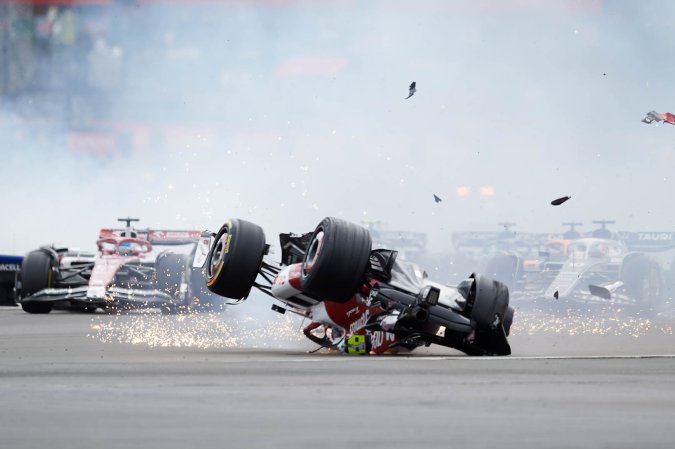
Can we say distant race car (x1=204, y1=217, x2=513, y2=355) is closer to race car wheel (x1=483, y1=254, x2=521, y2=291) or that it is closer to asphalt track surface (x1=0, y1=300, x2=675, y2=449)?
asphalt track surface (x1=0, y1=300, x2=675, y2=449)

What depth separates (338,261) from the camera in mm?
11125

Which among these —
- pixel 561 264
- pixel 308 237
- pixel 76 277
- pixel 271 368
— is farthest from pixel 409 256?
pixel 271 368

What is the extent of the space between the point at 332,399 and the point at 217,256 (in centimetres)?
610

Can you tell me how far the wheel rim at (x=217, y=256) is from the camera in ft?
41.3

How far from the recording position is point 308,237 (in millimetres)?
13109

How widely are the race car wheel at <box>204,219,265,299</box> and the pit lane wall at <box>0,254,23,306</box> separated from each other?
1972 cm

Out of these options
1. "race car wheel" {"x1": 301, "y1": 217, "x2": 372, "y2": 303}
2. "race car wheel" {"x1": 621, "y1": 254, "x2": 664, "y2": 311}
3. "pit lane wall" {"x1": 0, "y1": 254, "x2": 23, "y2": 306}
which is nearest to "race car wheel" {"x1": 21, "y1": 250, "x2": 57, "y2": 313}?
"pit lane wall" {"x1": 0, "y1": 254, "x2": 23, "y2": 306}

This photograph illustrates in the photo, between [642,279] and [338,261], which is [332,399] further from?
[642,279]

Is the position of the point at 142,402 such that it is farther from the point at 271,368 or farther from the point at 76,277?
the point at 76,277

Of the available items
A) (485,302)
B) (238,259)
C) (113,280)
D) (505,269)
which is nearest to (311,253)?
(238,259)

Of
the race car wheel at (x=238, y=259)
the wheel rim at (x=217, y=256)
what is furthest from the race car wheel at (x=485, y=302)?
the wheel rim at (x=217, y=256)

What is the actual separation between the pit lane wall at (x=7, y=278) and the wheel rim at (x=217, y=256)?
19114mm

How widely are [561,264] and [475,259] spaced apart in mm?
6300

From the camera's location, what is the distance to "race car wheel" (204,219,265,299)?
1247 cm
